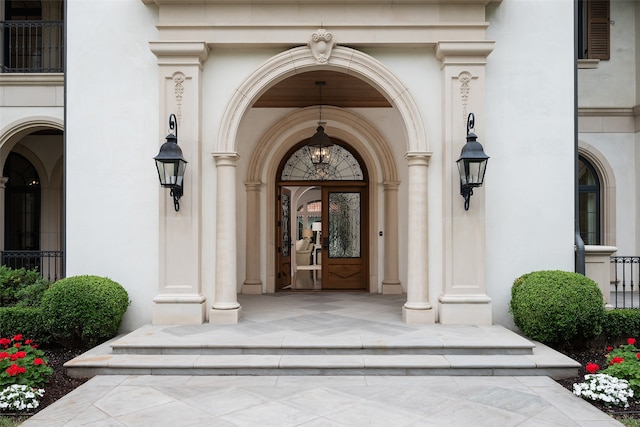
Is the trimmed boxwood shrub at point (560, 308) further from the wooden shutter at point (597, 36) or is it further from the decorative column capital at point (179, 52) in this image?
the wooden shutter at point (597, 36)

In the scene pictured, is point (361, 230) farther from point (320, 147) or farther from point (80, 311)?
point (80, 311)

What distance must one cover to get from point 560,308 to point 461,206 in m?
1.93

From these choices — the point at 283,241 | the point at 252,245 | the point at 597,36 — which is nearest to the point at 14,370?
the point at 252,245

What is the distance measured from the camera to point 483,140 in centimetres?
708

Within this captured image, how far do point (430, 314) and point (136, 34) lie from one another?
247 inches

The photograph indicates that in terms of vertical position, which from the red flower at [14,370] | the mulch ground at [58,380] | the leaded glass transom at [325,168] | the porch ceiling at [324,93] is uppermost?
the porch ceiling at [324,93]

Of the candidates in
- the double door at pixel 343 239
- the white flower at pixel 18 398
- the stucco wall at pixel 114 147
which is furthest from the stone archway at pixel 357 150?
the white flower at pixel 18 398

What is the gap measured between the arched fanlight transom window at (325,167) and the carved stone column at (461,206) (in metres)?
4.03

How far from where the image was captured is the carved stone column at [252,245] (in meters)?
10.2

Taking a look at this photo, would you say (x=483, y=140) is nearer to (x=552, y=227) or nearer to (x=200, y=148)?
(x=552, y=227)

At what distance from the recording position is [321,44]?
7.10 meters

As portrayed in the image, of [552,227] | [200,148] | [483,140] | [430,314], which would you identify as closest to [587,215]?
[552,227]

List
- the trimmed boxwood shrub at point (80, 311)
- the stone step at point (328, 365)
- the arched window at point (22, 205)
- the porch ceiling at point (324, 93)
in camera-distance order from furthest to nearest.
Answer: the arched window at point (22, 205)
the porch ceiling at point (324, 93)
the trimmed boxwood shrub at point (80, 311)
the stone step at point (328, 365)

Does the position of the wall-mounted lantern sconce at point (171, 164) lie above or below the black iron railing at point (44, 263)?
above
